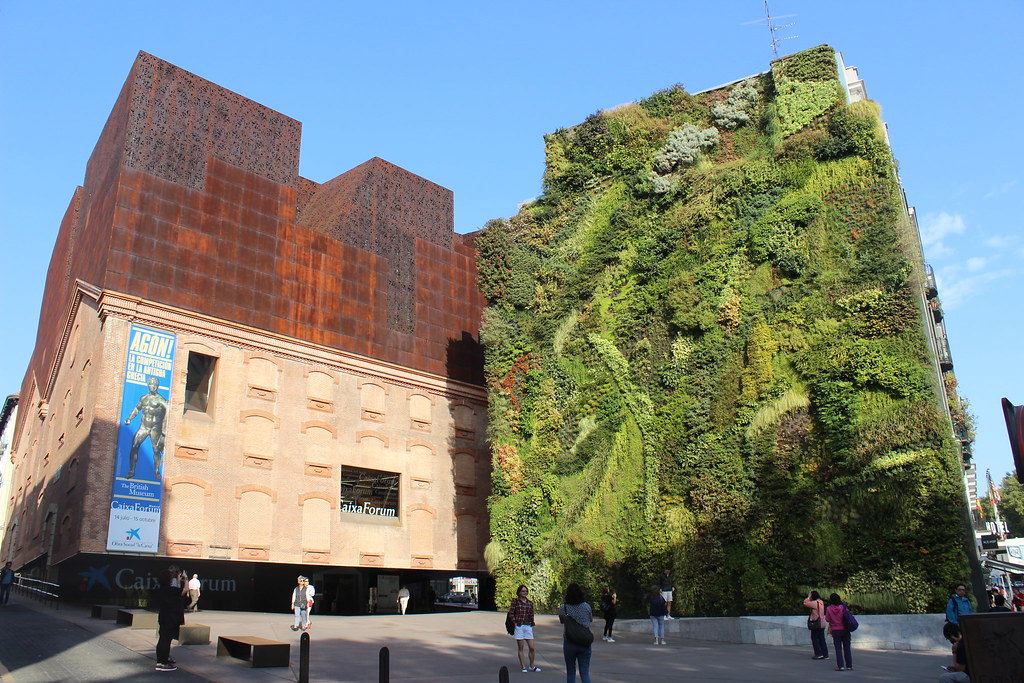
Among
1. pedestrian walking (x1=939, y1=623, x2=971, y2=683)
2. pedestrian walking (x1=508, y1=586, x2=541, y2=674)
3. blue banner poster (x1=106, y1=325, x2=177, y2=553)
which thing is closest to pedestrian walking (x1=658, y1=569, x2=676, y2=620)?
pedestrian walking (x1=508, y1=586, x2=541, y2=674)

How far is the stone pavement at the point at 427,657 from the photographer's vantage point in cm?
1330

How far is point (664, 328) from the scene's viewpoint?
28.0 meters

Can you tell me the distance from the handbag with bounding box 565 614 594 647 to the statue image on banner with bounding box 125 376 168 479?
63.1 feet

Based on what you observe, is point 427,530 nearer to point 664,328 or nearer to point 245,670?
point 664,328

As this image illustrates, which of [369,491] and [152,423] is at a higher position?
[152,423]

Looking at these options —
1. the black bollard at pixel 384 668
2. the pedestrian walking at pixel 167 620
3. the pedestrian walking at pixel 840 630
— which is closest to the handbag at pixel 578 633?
the black bollard at pixel 384 668

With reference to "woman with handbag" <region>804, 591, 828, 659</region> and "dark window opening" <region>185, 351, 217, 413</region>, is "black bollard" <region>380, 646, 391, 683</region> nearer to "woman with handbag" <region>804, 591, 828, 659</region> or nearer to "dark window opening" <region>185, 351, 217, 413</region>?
"woman with handbag" <region>804, 591, 828, 659</region>

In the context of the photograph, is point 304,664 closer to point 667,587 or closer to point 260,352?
point 667,587

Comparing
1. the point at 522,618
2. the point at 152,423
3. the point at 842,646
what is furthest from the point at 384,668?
the point at 152,423

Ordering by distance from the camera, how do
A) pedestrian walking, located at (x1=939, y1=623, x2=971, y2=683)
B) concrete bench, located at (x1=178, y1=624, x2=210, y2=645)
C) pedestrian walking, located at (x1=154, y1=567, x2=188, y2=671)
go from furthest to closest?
1. concrete bench, located at (x1=178, y1=624, x2=210, y2=645)
2. pedestrian walking, located at (x1=154, y1=567, x2=188, y2=671)
3. pedestrian walking, located at (x1=939, y1=623, x2=971, y2=683)

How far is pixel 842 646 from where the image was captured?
14742mm

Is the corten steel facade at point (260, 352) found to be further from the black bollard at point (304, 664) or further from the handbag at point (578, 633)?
the handbag at point (578, 633)

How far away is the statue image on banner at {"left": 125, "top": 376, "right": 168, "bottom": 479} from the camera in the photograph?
25.4m

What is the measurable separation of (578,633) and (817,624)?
25.5 ft
